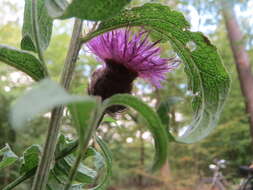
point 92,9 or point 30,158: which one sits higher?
point 92,9

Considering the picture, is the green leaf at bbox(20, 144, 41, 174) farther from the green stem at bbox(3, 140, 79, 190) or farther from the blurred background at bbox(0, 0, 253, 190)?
the blurred background at bbox(0, 0, 253, 190)

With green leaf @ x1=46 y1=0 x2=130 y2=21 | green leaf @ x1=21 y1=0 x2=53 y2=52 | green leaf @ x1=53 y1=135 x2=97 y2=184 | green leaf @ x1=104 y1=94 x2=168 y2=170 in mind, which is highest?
green leaf @ x1=21 y1=0 x2=53 y2=52

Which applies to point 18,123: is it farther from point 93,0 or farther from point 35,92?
point 93,0

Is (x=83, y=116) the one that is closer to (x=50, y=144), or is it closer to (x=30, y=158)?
(x=50, y=144)

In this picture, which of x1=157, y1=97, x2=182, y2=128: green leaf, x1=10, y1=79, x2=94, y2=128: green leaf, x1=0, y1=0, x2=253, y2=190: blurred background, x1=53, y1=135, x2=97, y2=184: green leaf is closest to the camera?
x1=10, y1=79, x2=94, y2=128: green leaf

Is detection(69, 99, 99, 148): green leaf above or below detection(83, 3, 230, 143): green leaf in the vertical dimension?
below

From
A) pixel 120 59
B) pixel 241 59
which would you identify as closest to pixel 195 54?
pixel 120 59

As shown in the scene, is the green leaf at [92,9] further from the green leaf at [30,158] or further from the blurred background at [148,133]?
the blurred background at [148,133]

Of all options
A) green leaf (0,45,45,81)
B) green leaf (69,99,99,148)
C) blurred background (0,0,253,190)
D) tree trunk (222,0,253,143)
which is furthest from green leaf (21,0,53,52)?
tree trunk (222,0,253,143)

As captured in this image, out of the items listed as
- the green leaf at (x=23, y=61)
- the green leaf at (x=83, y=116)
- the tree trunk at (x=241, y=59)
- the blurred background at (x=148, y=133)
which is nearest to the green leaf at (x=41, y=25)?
the green leaf at (x=23, y=61)
